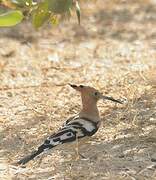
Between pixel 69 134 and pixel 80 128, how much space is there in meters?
0.13

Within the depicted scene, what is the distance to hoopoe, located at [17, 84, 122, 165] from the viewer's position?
4207 mm

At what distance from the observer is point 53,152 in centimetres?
439

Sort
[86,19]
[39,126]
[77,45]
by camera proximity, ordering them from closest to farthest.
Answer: [39,126] → [77,45] → [86,19]

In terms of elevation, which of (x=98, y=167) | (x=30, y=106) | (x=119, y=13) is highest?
(x=98, y=167)

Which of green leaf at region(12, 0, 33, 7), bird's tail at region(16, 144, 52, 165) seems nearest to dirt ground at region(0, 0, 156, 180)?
bird's tail at region(16, 144, 52, 165)

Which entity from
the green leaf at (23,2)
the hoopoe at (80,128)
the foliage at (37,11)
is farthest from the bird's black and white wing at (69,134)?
the green leaf at (23,2)

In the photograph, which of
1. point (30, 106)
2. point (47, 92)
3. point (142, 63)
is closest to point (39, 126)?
point (30, 106)

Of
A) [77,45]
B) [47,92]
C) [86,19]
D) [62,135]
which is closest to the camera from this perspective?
[62,135]

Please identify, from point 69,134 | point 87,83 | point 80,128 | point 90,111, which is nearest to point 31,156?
point 69,134

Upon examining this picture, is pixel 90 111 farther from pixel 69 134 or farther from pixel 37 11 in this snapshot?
pixel 37 11

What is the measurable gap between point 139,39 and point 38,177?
12.7ft

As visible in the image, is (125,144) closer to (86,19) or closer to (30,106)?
(30,106)

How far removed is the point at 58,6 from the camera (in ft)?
10.6

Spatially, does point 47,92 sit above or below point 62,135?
below
